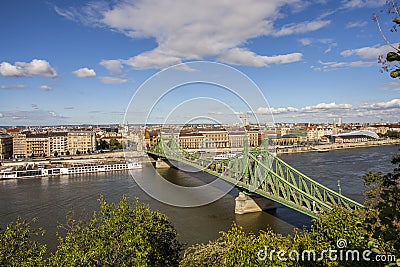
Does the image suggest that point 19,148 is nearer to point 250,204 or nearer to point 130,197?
point 130,197

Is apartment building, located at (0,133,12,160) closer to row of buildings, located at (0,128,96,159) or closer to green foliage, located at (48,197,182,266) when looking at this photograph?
row of buildings, located at (0,128,96,159)

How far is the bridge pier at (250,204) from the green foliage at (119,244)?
247 inches

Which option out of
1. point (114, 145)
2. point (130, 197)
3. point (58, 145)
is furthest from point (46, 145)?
point (130, 197)

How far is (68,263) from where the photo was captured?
9.58 feet

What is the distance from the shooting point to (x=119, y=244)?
360 centimetres

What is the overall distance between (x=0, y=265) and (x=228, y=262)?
2195 millimetres

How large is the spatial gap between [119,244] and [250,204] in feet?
24.9

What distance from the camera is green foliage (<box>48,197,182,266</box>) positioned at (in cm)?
321

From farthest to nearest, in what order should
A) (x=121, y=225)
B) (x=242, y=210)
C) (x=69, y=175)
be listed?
1. (x=69, y=175)
2. (x=242, y=210)
3. (x=121, y=225)

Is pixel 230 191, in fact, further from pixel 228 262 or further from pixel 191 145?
pixel 191 145

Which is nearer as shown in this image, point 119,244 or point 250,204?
point 119,244

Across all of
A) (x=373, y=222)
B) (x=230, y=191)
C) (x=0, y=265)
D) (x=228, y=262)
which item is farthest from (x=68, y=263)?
(x=230, y=191)

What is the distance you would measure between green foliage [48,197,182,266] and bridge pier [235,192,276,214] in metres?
6.28

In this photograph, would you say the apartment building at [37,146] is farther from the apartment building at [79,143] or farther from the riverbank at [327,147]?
the riverbank at [327,147]
